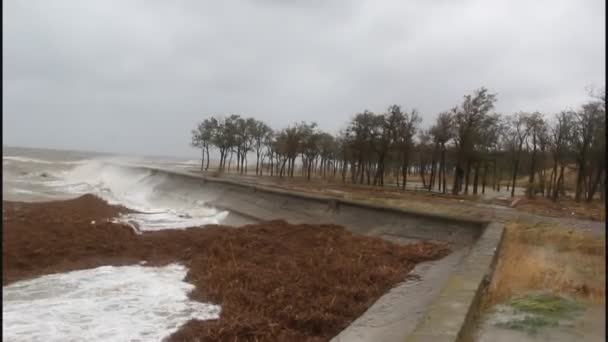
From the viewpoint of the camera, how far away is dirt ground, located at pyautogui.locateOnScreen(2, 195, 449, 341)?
259 inches

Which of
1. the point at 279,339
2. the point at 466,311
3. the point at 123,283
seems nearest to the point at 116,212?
the point at 123,283

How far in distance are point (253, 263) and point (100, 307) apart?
3820mm

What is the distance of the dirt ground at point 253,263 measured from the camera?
6.57 meters

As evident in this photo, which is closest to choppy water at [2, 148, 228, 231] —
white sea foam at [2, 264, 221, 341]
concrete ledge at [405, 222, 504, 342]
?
white sea foam at [2, 264, 221, 341]

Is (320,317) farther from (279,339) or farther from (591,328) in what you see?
(591,328)

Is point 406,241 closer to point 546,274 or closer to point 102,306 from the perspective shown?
point 546,274

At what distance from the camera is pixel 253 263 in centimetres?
1016

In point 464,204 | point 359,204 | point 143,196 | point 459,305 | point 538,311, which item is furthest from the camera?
point 143,196

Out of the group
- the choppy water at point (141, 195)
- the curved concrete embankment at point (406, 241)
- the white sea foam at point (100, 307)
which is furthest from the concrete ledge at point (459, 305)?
the choppy water at point (141, 195)

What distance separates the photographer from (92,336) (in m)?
5.95

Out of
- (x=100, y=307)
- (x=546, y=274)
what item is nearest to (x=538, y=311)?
(x=546, y=274)

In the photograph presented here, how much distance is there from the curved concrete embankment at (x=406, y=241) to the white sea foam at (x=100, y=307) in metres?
3.02

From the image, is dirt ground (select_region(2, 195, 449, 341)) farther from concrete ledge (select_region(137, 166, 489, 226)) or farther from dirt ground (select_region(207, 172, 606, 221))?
dirt ground (select_region(207, 172, 606, 221))

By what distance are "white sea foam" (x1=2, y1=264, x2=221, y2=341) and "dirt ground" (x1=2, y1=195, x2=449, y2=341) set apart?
1.53ft
